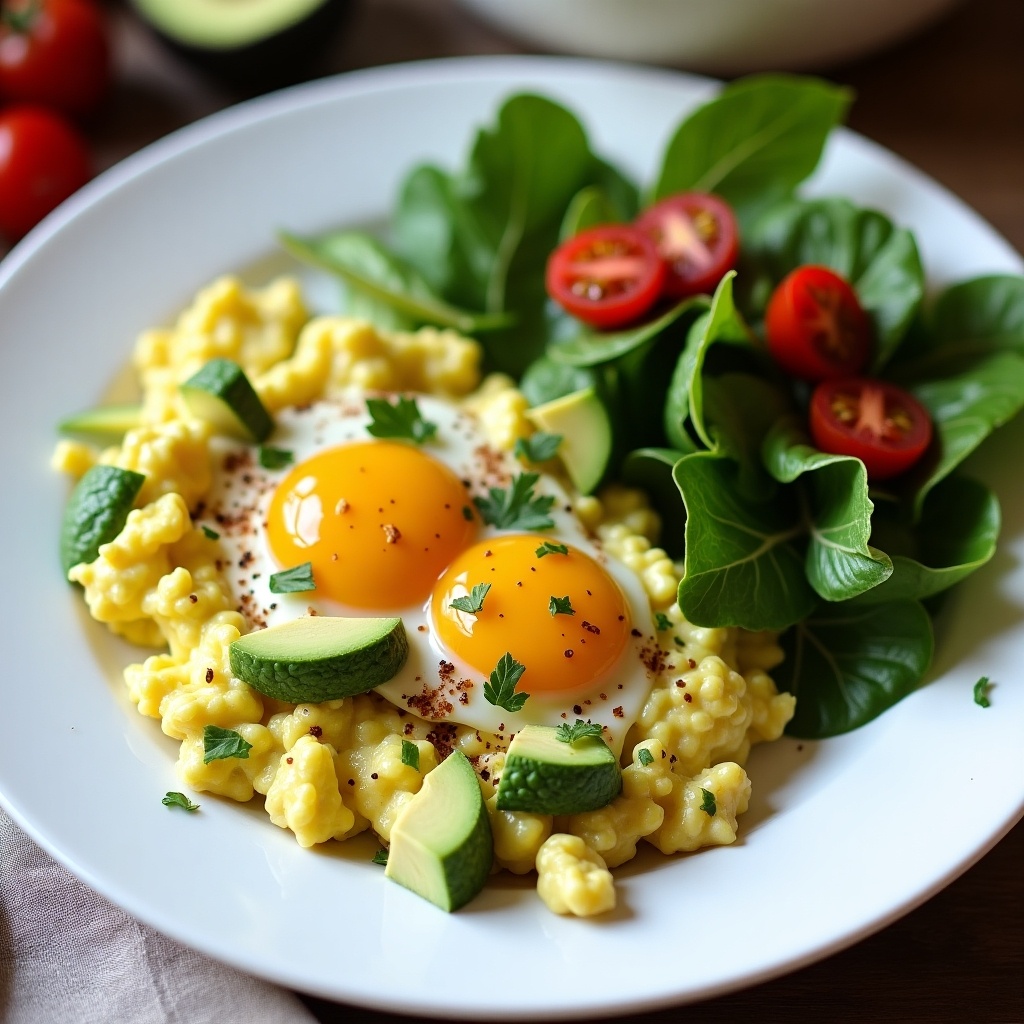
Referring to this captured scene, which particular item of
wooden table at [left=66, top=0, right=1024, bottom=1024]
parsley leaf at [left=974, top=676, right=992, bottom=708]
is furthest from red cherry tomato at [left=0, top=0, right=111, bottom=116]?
parsley leaf at [left=974, top=676, right=992, bottom=708]

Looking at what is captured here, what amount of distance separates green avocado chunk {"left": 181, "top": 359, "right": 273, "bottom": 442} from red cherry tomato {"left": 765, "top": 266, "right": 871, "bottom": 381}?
61.5 inches

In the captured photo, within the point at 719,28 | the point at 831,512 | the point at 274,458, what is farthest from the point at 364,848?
the point at 719,28

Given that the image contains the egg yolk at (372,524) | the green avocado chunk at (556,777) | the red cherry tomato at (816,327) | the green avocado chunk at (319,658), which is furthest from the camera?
the red cherry tomato at (816,327)

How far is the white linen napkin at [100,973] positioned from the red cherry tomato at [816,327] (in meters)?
2.25

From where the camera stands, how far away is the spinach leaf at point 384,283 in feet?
12.6

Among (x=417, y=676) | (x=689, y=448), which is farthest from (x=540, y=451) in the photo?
(x=417, y=676)

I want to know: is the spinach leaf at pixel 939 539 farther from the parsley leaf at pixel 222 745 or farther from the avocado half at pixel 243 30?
the avocado half at pixel 243 30

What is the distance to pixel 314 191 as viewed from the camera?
427cm

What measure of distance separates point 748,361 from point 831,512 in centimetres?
61

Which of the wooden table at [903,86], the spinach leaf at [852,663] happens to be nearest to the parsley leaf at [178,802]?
the spinach leaf at [852,663]

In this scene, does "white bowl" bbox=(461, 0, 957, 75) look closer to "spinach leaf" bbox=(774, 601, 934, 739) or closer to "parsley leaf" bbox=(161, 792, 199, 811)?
"spinach leaf" bbox=(774, 601, 934, 739)

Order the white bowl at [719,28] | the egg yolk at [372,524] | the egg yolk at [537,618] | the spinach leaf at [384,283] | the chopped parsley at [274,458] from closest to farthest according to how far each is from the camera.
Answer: the egg yolk at [537,618] < the egg yolk at [372,524] < the chopped parsley at [274,458] < the spinach leaf at [384,283] < the white bowl at [719,28]

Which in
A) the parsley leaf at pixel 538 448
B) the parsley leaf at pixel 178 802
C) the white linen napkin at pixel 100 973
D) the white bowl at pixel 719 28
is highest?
the white bowl at pixel 719 28

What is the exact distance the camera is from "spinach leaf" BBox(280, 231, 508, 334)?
3.85 m
